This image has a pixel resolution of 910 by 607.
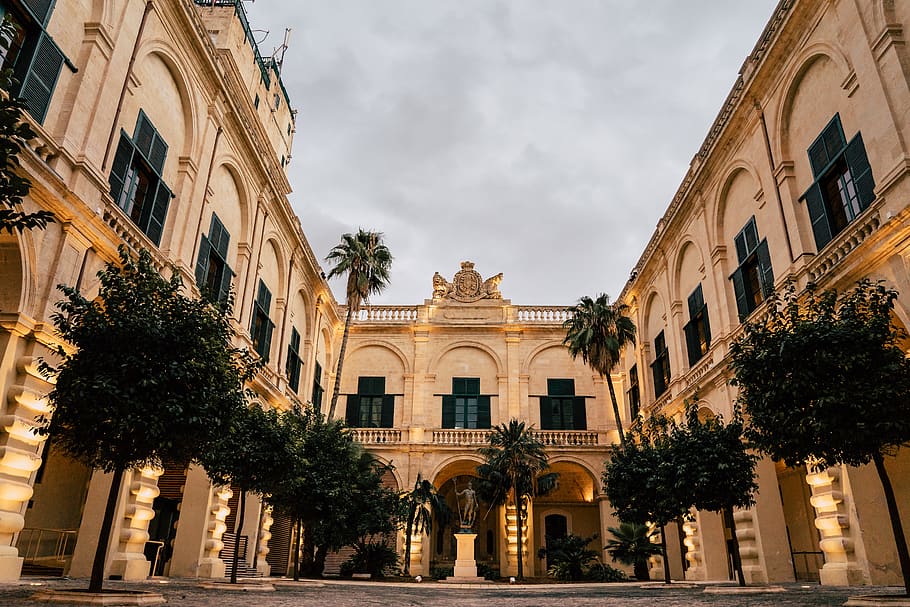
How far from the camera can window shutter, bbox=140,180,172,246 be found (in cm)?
1623

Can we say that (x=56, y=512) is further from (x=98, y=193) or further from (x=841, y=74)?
(x=841, y=74)

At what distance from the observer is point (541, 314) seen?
124 ft

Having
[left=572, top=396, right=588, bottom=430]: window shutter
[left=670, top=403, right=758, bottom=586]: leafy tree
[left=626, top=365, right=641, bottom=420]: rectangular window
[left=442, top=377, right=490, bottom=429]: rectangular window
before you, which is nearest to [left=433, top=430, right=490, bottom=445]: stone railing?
[left=442, top=377, right=490, bottom=429]: rectangular window

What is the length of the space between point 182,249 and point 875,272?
17.1m

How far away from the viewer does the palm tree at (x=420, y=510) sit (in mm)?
30078

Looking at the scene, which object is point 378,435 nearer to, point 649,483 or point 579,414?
point 579,414

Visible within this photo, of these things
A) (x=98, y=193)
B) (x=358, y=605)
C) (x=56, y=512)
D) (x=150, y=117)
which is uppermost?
(x=150, y=117)

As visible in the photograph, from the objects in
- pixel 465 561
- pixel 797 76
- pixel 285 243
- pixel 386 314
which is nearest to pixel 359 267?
pixel 285 243

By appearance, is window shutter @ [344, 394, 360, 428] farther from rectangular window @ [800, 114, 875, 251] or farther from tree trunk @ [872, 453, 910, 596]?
tree trunk @ [872, 453, 910, 596]

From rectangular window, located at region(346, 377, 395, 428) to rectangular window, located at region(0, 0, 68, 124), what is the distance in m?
25.9

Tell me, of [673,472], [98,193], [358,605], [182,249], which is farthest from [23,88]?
[673,472]

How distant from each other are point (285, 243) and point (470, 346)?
1372cm

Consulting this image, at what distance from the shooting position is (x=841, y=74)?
50.0 feet

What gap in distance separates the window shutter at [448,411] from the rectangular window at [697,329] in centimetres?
1467
